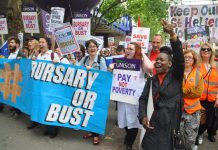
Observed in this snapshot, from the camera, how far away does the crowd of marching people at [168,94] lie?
11.0 feet

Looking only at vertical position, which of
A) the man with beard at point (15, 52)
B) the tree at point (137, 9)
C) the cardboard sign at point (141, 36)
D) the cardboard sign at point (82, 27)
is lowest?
the man with beard at point (15, 52)

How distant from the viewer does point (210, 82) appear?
5020 mm

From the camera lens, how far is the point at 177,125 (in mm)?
3463

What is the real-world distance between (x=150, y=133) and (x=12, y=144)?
2733mm

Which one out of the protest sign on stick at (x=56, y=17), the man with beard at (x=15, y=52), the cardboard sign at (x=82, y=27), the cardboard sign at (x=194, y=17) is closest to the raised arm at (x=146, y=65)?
the protest sign on stick at (x=56, y=17)

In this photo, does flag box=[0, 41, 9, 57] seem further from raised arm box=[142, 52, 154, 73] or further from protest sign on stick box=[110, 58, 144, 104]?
raised arm box=[142, 52, 154, 73]

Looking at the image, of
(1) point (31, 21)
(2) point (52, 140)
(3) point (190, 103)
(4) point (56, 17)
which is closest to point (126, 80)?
(3) point (190, 103)

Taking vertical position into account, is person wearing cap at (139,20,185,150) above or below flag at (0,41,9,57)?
below

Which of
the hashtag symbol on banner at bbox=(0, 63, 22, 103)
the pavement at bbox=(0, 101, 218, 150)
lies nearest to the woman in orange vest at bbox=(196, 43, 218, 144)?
the pavement at bbox=(0, 101, 218, 150)

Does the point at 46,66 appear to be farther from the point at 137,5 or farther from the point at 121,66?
the point at 137,5

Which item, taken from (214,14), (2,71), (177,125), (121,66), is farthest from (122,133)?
(214,14)

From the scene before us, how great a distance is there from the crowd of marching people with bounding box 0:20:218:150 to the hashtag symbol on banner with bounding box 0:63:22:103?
38cm

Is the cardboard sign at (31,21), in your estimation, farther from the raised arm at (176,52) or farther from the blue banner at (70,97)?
the raised arm at (176,52)

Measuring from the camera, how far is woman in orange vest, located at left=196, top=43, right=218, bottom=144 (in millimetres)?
4955
